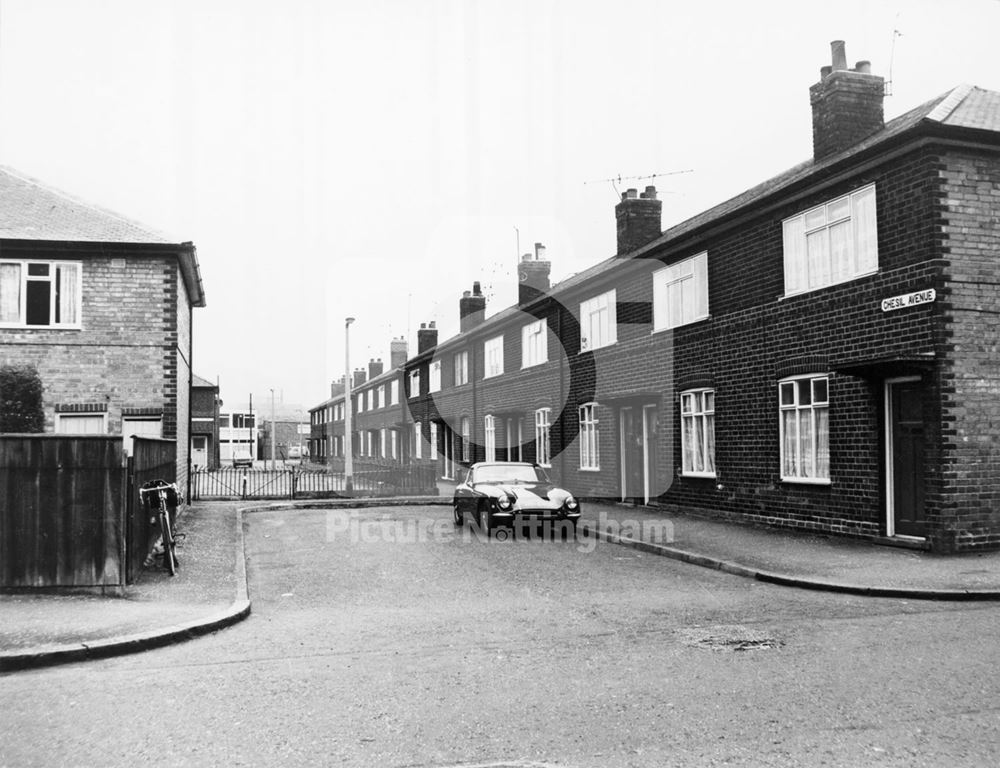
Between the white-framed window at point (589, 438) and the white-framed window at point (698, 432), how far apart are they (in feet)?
14.4

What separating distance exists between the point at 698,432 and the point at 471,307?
21955 mm

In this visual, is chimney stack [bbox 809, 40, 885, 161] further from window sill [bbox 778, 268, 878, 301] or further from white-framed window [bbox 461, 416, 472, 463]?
white-framed window [bbox 461, 416, 472, 463]

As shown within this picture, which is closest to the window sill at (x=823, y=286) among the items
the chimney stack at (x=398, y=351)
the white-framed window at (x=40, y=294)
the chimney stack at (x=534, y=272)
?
the white-framed window at (x=40, y=294)

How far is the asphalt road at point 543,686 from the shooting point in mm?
4820

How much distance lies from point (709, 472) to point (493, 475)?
4.39m

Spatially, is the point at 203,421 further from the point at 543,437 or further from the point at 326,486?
the point at 543,437

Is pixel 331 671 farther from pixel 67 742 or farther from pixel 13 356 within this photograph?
pixel 13 356

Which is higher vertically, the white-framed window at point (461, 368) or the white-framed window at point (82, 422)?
the white-framed window at point (461, 368)

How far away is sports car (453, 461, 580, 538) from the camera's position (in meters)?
15.6

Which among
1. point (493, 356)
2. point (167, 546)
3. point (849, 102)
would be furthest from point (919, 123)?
point (493, 356)

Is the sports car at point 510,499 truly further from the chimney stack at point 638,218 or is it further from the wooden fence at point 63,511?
the chimney stack at point 638,218

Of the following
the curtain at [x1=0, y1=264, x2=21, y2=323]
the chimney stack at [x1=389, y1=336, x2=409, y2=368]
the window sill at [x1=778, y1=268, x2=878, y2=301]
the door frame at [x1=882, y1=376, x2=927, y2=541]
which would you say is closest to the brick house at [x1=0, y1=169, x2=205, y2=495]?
the curtain at [x1=0, y1=264, x2=21, y2=323]

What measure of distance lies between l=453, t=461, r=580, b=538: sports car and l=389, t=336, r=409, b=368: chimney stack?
3940 cm

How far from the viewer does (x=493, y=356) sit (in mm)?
32375
